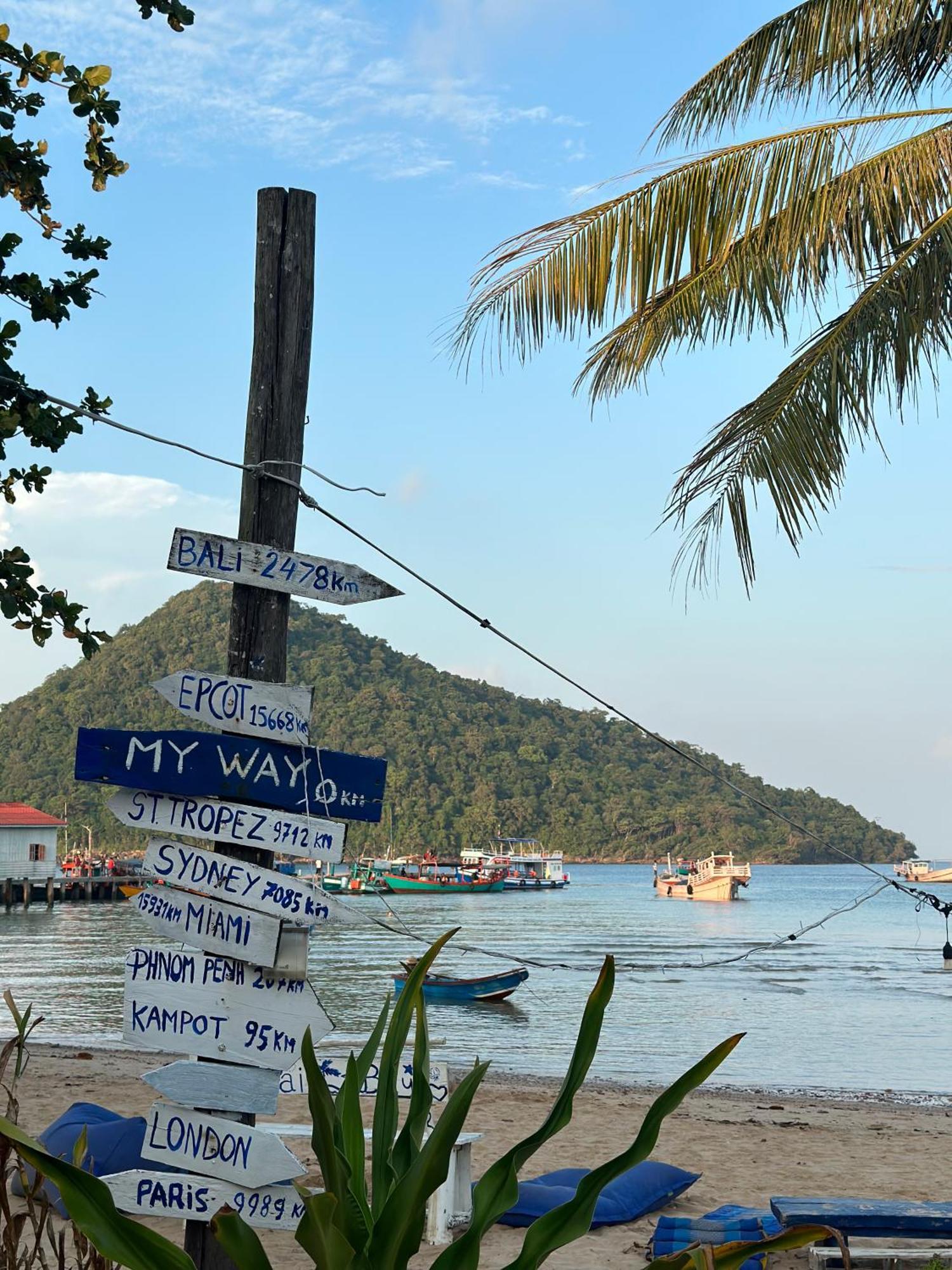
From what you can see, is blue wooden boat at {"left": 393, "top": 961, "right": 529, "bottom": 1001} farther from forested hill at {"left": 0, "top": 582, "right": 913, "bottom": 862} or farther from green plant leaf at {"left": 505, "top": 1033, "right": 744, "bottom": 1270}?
forested hill at {"left": 0, "top": 582, "right": 913, "bottom": 862}

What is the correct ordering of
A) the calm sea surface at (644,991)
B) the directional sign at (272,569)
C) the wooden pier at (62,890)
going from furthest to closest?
1. the wooden pier at (62,890)
2. the calm sea surface at (644,991)
3. the directional sign at (272,569)

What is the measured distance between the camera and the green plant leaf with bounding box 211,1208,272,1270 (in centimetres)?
171

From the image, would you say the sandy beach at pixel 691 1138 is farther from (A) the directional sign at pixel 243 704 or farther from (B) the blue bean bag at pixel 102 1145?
(A) the directional sign at pixel 243 704

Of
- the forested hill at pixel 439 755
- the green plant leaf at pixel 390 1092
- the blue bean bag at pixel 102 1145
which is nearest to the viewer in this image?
the green plant leaf at pixel 390 1092

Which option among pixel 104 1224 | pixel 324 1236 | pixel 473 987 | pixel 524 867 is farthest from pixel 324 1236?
pixel 524 867

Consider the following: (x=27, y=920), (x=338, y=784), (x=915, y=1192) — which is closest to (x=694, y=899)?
(x=27, y=920)

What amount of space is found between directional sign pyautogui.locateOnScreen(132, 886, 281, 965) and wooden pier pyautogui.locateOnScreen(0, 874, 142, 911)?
49.5 m

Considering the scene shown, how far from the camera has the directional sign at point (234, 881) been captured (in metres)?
3.33

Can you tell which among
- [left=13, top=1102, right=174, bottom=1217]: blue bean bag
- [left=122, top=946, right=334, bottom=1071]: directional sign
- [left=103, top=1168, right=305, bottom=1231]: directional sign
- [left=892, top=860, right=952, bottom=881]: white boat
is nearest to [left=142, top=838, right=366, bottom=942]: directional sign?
[left=122, top=946, right=334, bottom=1071]: directional sign

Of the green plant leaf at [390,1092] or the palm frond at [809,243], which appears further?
the palm frond at [809,243]

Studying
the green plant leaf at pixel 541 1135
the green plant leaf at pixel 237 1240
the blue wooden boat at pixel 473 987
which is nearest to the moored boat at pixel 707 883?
the blue wooden boat at pixel 473 987

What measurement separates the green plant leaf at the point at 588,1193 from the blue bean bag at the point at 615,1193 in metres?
3.62

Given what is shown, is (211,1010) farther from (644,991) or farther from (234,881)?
(644,991)

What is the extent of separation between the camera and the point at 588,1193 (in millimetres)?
1871
